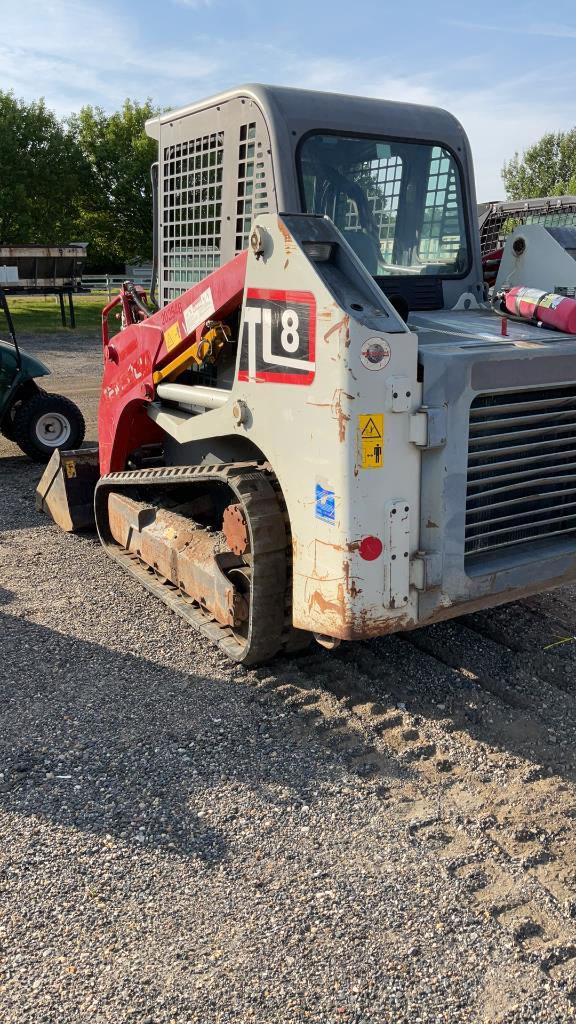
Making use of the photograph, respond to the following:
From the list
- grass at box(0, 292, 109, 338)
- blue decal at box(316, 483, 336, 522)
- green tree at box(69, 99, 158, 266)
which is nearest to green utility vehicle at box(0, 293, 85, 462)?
blue decal at box(316, 483, 336, 522)

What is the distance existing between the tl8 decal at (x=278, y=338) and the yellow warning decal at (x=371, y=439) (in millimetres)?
289

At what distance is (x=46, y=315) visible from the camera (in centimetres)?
2616

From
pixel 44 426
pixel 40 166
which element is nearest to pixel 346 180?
pixel 44 426

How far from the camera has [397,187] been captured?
4406mm

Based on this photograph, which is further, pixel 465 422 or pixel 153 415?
pixel 153 415

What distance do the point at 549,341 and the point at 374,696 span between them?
5.61 feet

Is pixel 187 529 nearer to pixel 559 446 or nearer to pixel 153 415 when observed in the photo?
pixel 153 415

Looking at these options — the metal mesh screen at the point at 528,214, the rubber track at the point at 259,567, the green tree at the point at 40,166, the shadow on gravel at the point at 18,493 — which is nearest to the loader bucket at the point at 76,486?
the shadow on gravel at the point at 18,493

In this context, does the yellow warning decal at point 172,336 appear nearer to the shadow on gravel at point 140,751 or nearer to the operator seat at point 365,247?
the operator seat at point 365,247

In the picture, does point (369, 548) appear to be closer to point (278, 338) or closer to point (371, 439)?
point (371, 439)

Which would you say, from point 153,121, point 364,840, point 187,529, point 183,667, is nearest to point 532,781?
point 364,840

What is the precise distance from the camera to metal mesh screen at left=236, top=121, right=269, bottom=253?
13.5 ft

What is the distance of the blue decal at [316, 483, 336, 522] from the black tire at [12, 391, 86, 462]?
600 cm

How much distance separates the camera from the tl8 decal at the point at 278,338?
329 centimetres
